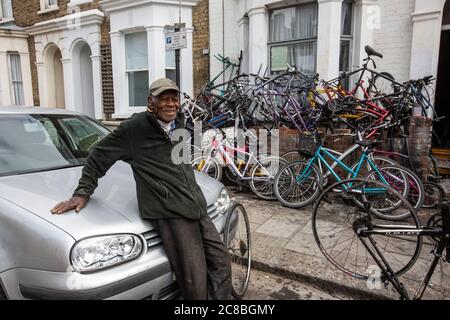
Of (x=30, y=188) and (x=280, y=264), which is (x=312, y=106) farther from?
(x=30, y=188)

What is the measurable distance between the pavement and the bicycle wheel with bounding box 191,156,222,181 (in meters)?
1.12

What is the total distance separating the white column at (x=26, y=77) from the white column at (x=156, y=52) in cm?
552

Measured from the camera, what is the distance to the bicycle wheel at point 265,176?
5.05 meters

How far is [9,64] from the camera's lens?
11.1m

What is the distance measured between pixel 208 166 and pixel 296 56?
9.75ft

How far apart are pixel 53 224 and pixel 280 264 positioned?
2.08 metres

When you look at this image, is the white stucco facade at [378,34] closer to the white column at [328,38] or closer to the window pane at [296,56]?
the white column at [328,38]

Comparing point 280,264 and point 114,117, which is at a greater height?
point 114,117

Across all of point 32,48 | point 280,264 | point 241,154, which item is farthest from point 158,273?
point 32,48

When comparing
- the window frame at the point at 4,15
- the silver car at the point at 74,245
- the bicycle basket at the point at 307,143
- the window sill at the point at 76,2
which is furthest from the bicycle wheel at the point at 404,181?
the window frame at the point at 4,15

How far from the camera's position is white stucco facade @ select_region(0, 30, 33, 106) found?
10.6 meters

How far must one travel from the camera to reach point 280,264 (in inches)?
126

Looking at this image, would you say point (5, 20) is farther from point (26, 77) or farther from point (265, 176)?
point (265, 176)

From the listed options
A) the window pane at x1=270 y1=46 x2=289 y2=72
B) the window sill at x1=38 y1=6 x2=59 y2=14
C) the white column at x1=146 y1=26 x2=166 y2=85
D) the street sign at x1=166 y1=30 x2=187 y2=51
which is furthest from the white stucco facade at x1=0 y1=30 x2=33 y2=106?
the window pane at x1=270 y1=46 x2=289 y2=72
